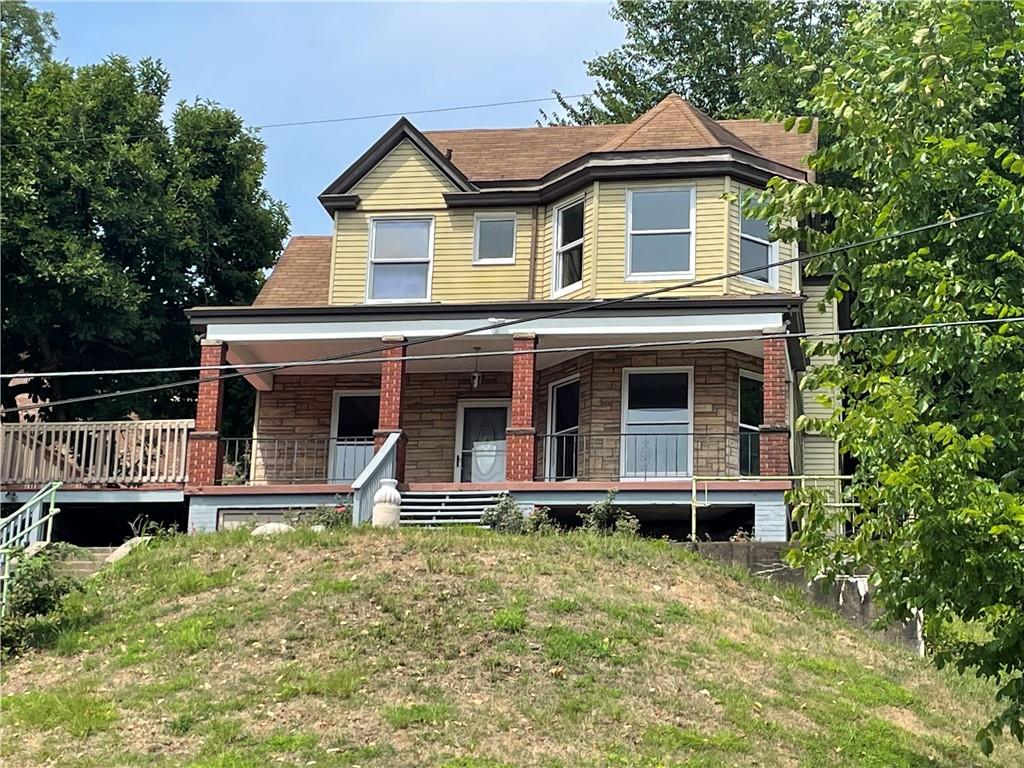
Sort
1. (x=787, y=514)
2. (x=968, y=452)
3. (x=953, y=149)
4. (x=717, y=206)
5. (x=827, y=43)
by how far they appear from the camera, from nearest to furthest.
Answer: (x=968, y=452), (x=953, y=149), (x=787, y=514), (x=717, y=206), (x=827, y=43)

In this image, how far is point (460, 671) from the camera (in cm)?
1303

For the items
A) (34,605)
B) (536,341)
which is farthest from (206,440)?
(34,605)

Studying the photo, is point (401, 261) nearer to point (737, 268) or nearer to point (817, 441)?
point (737, 268)

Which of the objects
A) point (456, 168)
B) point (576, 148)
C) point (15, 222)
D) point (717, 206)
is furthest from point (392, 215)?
point (15, 222)

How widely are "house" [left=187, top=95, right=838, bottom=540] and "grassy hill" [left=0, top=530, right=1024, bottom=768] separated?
10.7 feet

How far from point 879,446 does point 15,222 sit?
21.2 meters

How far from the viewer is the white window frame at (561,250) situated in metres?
23.2

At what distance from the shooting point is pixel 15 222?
2678cm

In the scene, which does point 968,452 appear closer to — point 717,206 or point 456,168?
point 717,206

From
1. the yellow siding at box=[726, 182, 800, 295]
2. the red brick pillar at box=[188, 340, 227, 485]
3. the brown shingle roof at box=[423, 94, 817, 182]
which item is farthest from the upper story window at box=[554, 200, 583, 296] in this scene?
the red brick pillar at box=[188, 340, 227, 485]

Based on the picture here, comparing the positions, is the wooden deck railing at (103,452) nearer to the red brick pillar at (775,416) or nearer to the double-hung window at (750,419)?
the double-hung window at (750,419)

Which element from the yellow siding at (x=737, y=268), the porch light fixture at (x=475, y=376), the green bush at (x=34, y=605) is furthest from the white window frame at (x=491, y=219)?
the green bush at (x=34, y=605)

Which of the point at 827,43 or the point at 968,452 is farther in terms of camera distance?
the point at 827,43

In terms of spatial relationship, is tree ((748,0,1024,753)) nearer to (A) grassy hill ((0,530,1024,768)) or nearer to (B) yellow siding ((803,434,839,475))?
(A) grassy hill ((0,530,1024,768))
